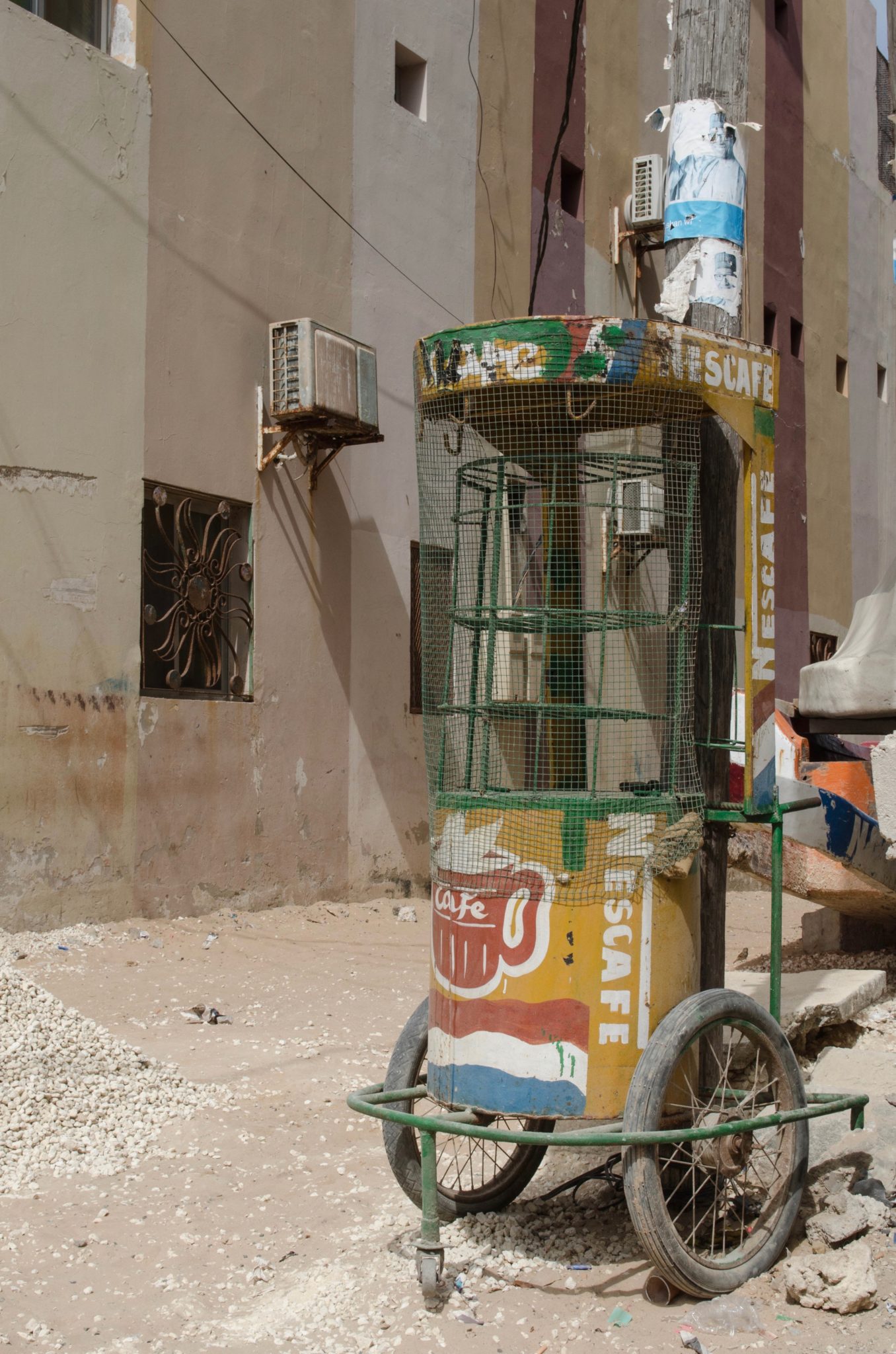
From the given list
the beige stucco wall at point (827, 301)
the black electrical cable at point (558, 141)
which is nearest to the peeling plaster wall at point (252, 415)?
the black electrical cable at point (558, 141)

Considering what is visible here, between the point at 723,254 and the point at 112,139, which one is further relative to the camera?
the point at 112,139

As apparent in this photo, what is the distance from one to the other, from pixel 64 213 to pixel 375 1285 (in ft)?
21.3

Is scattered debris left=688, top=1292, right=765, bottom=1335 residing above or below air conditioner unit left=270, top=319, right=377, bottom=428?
below

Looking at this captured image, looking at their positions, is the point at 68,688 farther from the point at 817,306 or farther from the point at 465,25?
the point at 817,306

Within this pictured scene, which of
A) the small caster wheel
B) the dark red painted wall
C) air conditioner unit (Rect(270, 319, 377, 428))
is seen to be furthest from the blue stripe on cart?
the dark red painted wall

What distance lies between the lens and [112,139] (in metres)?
8.34

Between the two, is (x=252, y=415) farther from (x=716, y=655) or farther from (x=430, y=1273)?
(x=430, y=1273)

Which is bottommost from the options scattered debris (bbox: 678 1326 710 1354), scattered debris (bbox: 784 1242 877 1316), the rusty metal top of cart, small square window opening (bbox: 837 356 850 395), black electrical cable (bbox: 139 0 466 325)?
scattered debris (bbox: 678 1326 710 1354)

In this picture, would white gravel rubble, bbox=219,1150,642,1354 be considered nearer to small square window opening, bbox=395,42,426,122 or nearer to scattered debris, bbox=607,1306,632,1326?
scattered debris, bbox=607,1306,632,1326

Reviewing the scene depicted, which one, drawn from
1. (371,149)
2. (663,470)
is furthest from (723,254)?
(371,149)

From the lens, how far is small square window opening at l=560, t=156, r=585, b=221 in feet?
43.9

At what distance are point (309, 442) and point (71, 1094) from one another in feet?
18.4

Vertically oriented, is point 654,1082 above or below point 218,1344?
above

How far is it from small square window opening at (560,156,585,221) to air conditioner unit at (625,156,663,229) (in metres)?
0.66
